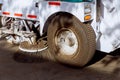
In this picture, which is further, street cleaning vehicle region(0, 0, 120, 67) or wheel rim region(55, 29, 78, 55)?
wheel rim region(55, 29, 78, 55)

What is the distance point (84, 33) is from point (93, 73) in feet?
2.12

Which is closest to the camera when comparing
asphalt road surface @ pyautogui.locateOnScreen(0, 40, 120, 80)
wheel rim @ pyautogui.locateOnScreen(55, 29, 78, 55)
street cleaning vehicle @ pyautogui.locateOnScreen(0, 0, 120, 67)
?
street cleaning vehicle @ pyautogui.locateOnScreen(0, 0, 120, 67)

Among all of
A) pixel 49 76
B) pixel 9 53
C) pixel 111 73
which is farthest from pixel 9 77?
pixel 111 73

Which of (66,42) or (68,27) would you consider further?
(66,42)

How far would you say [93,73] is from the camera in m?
4.23

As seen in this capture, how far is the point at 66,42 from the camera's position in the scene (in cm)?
454

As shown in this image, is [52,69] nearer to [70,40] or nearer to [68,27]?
[70,40]

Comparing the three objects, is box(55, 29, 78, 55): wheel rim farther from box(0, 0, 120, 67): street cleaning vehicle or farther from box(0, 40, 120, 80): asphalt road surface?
box(0, 40, 120, 80): asphalt road surface

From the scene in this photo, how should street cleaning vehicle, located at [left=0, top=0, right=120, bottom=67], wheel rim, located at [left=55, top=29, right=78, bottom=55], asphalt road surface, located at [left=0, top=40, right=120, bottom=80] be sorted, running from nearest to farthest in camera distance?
street cleaning vehicle, located at [left=0, top=0, right=120, bottom=67]
asphalt road surface, located at [left=0, top=40, right=120, bottom=80]
wheel rim, located at [left=55, top=29, right=78, bottom=55]

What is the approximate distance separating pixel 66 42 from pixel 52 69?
501 mm

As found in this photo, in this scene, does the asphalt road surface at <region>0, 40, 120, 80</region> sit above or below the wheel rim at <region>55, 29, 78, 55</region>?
below

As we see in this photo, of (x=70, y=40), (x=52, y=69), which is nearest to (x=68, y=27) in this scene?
(x=70, y=40)

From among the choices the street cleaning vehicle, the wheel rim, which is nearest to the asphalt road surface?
the street cleaning vehicle

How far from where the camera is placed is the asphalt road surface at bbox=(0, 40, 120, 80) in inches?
164
